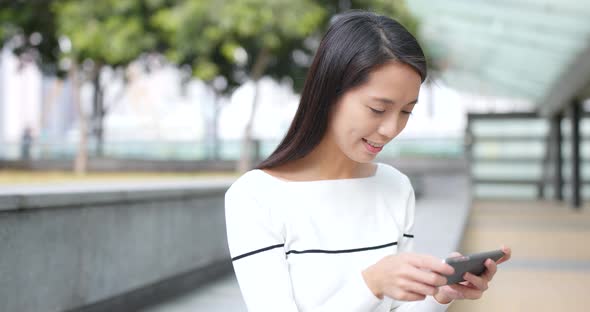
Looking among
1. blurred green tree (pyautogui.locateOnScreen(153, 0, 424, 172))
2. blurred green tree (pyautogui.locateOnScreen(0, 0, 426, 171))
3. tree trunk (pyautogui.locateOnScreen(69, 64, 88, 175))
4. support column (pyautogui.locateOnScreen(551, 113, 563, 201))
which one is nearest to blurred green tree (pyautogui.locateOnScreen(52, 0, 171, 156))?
blurred green tree (pyautogui.locateOnScreen(0, 0, 426, 171))

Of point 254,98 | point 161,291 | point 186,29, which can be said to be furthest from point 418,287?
point 254,98

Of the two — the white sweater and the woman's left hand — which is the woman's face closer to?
the white sweater

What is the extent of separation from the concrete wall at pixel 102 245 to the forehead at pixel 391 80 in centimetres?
251

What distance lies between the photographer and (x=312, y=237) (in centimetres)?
167

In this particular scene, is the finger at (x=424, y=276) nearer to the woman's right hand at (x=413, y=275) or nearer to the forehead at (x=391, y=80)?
the woman's right hand at (x=413, y=275)

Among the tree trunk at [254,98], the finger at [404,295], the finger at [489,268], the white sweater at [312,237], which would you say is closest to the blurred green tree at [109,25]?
the tree trunk at [254,98]

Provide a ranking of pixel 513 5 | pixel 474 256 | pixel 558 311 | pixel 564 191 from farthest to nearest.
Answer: pixel 564 191, pixel 513 5, pixel 558 311, pixel 474 256

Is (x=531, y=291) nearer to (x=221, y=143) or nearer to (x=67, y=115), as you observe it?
(x=221, y=143)

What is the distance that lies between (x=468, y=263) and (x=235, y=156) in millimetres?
19862

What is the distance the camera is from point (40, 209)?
12.6ft

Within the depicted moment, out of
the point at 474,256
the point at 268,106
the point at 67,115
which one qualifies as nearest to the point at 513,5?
the point at 474,256


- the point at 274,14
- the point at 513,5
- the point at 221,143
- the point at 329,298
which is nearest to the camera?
the point at 329,298

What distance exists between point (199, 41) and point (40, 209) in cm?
1186

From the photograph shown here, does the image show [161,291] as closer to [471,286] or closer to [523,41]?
[471,286]
